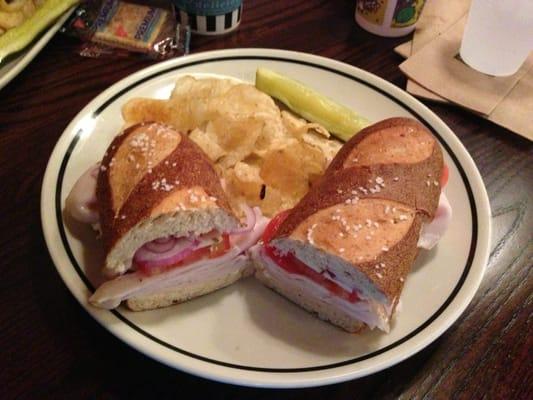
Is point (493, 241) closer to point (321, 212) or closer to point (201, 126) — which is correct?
point (321, 212)

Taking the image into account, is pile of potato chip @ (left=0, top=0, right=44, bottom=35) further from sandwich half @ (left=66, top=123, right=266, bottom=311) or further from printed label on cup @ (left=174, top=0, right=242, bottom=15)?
sandwich half @ (left=66, top=123, right=266, bottom=311)

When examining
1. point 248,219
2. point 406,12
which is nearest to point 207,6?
point 406,12

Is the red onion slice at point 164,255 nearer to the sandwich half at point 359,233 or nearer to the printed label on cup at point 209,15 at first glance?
the sandwich half at point 359,233

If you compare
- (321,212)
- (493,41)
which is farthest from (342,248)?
(493,41)

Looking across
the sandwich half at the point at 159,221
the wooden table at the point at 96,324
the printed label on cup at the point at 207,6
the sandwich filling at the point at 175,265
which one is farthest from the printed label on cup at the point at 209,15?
the sandwich filling at the point at 175,265

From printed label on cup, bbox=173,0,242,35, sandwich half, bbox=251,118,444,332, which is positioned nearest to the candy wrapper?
printed label on cup, bbox=173,0,242,35

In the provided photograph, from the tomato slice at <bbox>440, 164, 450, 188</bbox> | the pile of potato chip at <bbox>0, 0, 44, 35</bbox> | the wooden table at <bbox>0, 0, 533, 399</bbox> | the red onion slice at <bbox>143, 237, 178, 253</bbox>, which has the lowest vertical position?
the wooden table at <bbox>0, 0, 533, 399</bbox>
